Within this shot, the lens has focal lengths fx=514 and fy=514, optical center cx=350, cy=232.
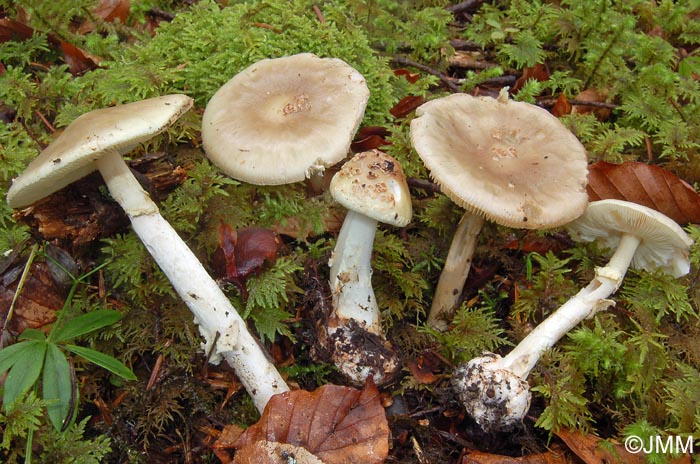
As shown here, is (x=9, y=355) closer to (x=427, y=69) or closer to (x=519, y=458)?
(x=519, y=458)

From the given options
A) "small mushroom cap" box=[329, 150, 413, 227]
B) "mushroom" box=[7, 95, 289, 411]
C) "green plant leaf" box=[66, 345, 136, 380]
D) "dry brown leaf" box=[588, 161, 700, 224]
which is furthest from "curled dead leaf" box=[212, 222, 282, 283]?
"dry brown leaf" box=[588, 161, 700, 224]

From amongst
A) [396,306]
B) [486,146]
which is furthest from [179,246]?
[486,146]

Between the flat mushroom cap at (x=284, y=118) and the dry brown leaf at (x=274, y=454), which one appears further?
the flat mushroom cap at (x=284, y=118)

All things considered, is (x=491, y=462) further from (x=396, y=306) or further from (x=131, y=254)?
(x=131, y=254)

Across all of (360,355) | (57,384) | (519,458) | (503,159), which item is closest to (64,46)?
(57,384)

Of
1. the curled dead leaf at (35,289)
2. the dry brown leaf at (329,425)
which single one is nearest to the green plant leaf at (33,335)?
the curled dead leaf at (35,289)

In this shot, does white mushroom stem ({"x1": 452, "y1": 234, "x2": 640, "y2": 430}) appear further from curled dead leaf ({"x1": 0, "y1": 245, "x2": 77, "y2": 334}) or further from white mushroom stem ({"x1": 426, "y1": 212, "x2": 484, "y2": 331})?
curled dead leaf ({"x1": 0, "y1": 245, "x2": 77, "y2": 334})

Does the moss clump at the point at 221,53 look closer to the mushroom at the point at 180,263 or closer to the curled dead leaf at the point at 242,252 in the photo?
the mushroom at the point at 180,263
